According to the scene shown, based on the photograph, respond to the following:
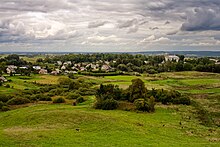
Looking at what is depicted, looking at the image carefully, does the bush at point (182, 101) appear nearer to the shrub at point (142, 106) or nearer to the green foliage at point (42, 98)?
the shrub at point (142, 106)

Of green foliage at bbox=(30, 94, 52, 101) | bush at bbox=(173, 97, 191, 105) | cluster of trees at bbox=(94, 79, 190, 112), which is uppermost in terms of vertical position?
cluster of trees at bbox=(94, 79, 190, 112)

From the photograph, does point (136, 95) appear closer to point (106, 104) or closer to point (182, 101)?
point (106, 104)

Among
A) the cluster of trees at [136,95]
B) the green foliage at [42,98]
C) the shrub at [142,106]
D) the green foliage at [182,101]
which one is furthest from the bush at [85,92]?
the shrub at [142,106]

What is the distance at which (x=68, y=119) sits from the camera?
1618 inches

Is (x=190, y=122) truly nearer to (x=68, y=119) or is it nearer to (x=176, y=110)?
(x=176, y=110)

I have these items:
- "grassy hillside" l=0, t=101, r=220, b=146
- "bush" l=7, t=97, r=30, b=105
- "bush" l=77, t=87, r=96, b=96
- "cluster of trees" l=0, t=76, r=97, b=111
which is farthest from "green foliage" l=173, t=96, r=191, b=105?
"bush" l=7, t=97, r=30, b=105

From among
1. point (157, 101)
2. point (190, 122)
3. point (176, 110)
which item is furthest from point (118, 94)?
point (190, 122)

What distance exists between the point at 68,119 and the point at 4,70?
101 m

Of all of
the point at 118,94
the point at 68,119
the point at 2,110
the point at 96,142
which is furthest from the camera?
the point at 118,94

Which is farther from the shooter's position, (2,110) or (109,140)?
(2,110)

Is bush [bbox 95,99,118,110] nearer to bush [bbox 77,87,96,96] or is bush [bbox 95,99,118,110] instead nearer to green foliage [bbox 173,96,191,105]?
green foliage [bbox 173,96,191,105]

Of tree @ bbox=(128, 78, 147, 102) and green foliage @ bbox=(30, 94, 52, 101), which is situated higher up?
tree @ bbox=(128, 78, 147, 102)

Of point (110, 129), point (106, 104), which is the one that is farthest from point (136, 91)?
point (110, 129)

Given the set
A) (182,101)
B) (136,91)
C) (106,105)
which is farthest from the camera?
(182,101)
